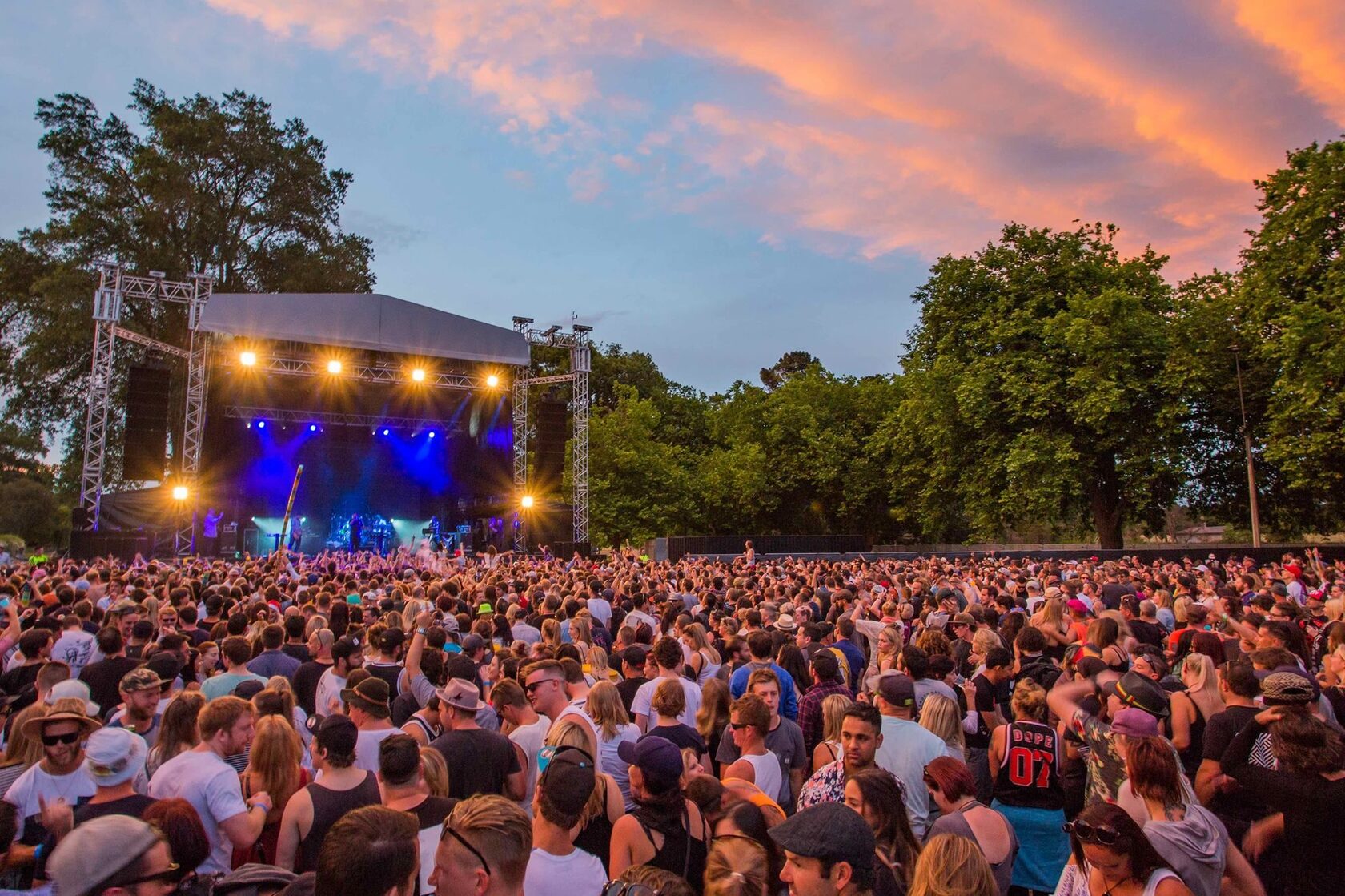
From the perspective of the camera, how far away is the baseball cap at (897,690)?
4223 millimetres

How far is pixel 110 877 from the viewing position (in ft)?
6.98

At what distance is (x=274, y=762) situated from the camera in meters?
3.67

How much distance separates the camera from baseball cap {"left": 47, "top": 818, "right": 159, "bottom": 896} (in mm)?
2049

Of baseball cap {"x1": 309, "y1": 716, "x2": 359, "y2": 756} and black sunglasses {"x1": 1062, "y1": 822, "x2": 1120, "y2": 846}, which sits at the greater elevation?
baseball cap {"x1": 309, "y1": 716, "x2": 359, "y2": 756}

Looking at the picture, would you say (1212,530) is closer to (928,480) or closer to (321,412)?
(928,480)

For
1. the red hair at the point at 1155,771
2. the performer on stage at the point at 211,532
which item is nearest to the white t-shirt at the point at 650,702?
the red hair at the point at 1155,771

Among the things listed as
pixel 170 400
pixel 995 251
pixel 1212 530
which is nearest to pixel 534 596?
pixel 995 251

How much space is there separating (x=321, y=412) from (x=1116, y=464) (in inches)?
1049

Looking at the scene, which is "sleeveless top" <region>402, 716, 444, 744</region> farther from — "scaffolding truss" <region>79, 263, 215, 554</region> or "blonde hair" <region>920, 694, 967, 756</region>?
"scaffolding truss" <region>79, 263, 215, 554</region>

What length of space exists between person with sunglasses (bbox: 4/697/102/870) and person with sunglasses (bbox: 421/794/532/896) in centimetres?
200

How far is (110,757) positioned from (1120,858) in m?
3.55

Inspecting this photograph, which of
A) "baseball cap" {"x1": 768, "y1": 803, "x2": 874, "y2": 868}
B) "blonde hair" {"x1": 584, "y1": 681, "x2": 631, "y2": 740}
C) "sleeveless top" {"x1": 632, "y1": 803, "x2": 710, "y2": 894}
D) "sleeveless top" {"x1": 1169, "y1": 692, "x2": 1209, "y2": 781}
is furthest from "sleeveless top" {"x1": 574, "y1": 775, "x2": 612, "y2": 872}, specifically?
"sleeveless top" {"x1": 1169, "y1": 692, "x2": 1209, "y2": 781}

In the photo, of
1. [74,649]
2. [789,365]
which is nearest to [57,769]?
[74,649]

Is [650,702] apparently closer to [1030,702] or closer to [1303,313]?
[1030,702]
